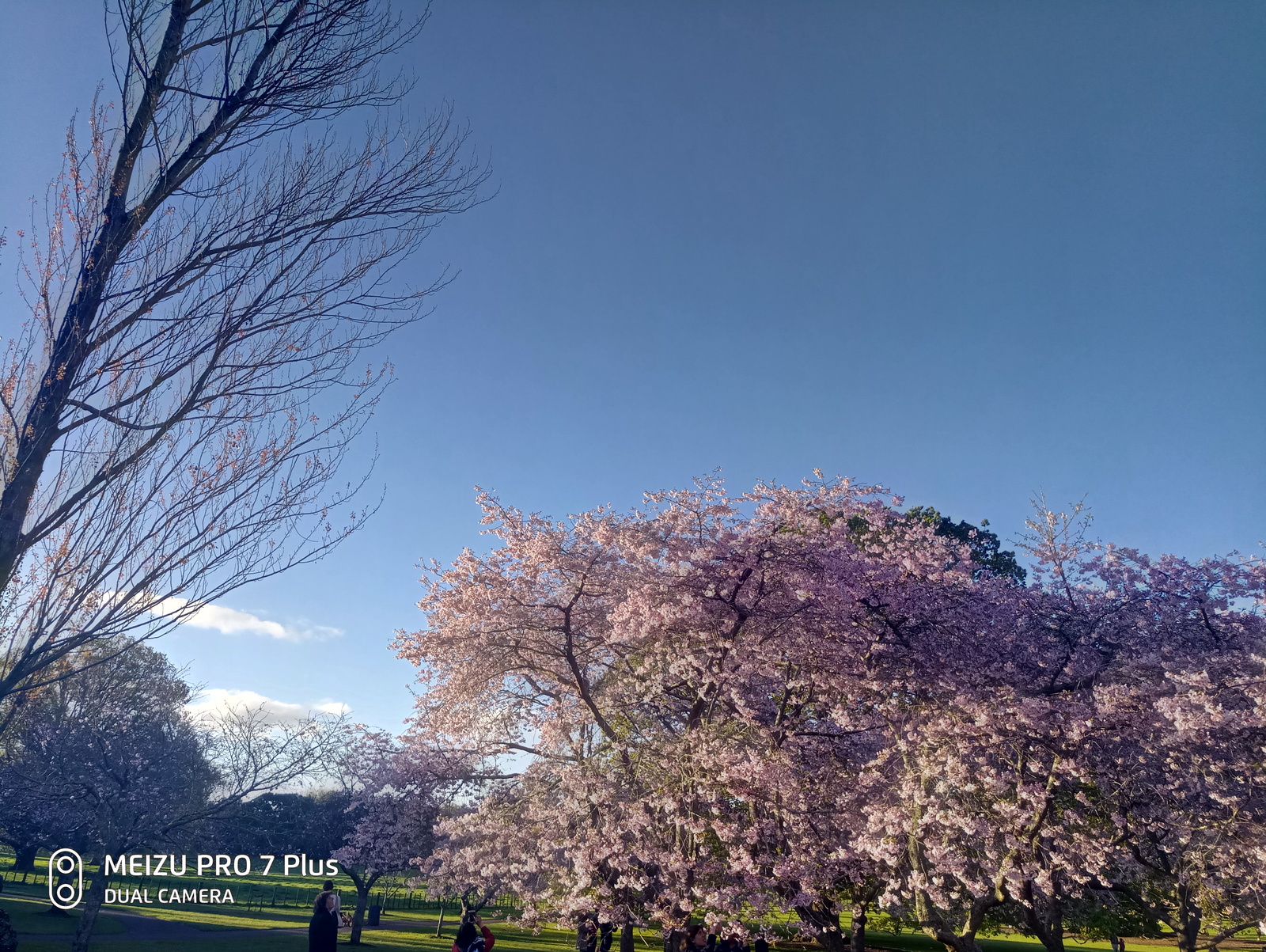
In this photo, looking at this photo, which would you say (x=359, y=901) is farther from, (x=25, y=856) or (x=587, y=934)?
(x=25, y=856)

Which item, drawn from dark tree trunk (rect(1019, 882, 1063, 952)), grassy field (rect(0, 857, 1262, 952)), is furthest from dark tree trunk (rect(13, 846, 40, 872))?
dark tree trunk (rect(1019, 882, 1063, 952))

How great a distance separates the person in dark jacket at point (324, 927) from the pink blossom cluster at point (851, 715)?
4.27 metres

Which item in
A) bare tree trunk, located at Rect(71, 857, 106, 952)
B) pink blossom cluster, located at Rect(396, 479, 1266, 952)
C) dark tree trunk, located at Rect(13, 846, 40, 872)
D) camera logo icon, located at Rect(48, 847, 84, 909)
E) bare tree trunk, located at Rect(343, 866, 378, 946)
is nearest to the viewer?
pink blossom cluster, located at Rect(396, 479, 1266, 952)

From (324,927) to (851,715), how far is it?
872 centimetres

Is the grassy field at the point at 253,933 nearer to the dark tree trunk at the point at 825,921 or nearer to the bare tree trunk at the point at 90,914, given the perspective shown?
the bare tree trunk at the point at 90,914

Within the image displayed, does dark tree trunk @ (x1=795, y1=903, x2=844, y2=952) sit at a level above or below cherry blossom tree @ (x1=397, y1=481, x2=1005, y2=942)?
below

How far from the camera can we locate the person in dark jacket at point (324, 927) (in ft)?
28.4

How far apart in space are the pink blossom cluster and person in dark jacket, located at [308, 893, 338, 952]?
427 centimetres

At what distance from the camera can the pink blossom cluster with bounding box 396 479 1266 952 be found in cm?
1040

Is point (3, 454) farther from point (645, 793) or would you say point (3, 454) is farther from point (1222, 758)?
point (1222, 758)

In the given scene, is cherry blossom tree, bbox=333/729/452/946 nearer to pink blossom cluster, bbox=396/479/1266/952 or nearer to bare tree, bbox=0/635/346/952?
bare tree, bbox=0/635/346/952

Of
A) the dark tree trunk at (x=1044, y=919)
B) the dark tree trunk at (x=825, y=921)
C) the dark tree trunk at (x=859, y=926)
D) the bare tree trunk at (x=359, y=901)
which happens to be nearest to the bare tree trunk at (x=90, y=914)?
the bare tree trunk at (x=359, y=901)

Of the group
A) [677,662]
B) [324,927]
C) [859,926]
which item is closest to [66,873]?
[324,927]

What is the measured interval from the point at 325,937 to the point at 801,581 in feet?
27.1
